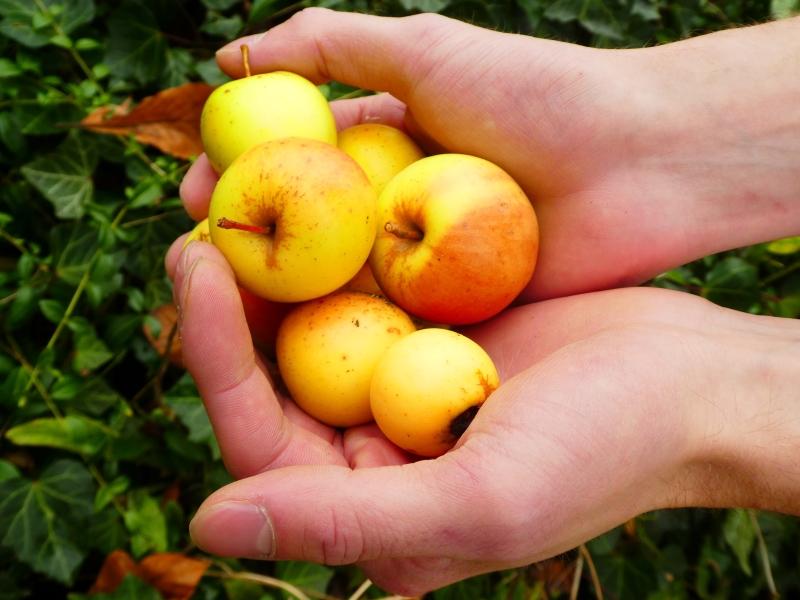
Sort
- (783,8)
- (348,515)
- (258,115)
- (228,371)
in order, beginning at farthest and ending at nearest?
(783,8) < (258,115) < (228,371) < (348,515)

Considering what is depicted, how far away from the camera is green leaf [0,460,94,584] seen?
144 centimetres

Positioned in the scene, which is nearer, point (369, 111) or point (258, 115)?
point (258, 115)

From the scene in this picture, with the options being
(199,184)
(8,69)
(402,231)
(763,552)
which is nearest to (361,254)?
(402,231)

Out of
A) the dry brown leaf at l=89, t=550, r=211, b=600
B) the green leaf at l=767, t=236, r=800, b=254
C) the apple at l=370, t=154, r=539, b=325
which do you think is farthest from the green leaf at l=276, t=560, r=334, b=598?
the green leaf at l=767, t=236, r=800, b=254

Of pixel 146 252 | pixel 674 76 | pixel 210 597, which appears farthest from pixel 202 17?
pixel 210 597

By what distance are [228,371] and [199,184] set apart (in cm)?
59

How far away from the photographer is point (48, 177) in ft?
5.43

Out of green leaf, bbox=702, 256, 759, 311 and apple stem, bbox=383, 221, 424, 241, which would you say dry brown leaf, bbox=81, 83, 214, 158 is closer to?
apple stem, bbox=383, 221, 424, 241

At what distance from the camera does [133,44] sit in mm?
1799

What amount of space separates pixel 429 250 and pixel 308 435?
0.41 meters

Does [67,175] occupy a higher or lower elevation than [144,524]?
higher

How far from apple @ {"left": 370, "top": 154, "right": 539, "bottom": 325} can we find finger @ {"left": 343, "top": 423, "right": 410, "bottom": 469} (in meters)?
0.27

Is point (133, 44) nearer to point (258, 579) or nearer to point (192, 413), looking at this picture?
point (192, 413)

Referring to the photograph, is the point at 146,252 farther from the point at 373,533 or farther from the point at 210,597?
the point at 373,533
